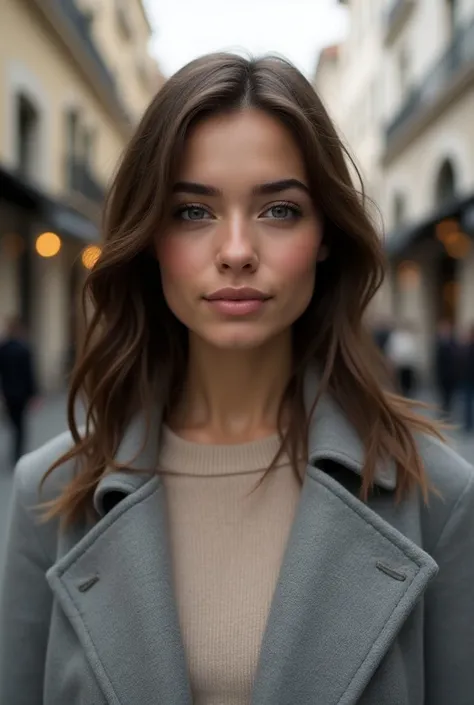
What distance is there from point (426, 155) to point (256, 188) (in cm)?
1860

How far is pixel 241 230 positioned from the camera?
1438 millimetres

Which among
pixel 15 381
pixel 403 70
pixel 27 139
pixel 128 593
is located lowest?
pixel 15 381

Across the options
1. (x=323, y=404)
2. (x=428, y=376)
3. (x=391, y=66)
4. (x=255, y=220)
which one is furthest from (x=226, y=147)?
(x=391, y=66)

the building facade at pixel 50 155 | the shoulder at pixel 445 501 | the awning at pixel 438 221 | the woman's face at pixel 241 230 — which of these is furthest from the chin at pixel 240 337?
the building facade at pixel 50 155

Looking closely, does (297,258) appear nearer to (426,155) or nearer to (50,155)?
(50,155)

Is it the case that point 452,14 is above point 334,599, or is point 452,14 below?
above

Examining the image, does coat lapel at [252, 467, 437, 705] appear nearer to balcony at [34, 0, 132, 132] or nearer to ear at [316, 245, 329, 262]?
ear at [316, 245, 329, 262]

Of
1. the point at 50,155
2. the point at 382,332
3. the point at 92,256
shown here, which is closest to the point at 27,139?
the point at 50,155

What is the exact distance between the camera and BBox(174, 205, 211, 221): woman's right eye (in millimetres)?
1489

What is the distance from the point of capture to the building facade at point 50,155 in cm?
1270

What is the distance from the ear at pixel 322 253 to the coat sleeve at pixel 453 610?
1.84ft

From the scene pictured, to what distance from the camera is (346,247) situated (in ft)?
5.56

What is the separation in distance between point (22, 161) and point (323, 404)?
1519cm

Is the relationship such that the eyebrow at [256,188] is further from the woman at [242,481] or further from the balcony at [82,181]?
the balcony at [82,181]
